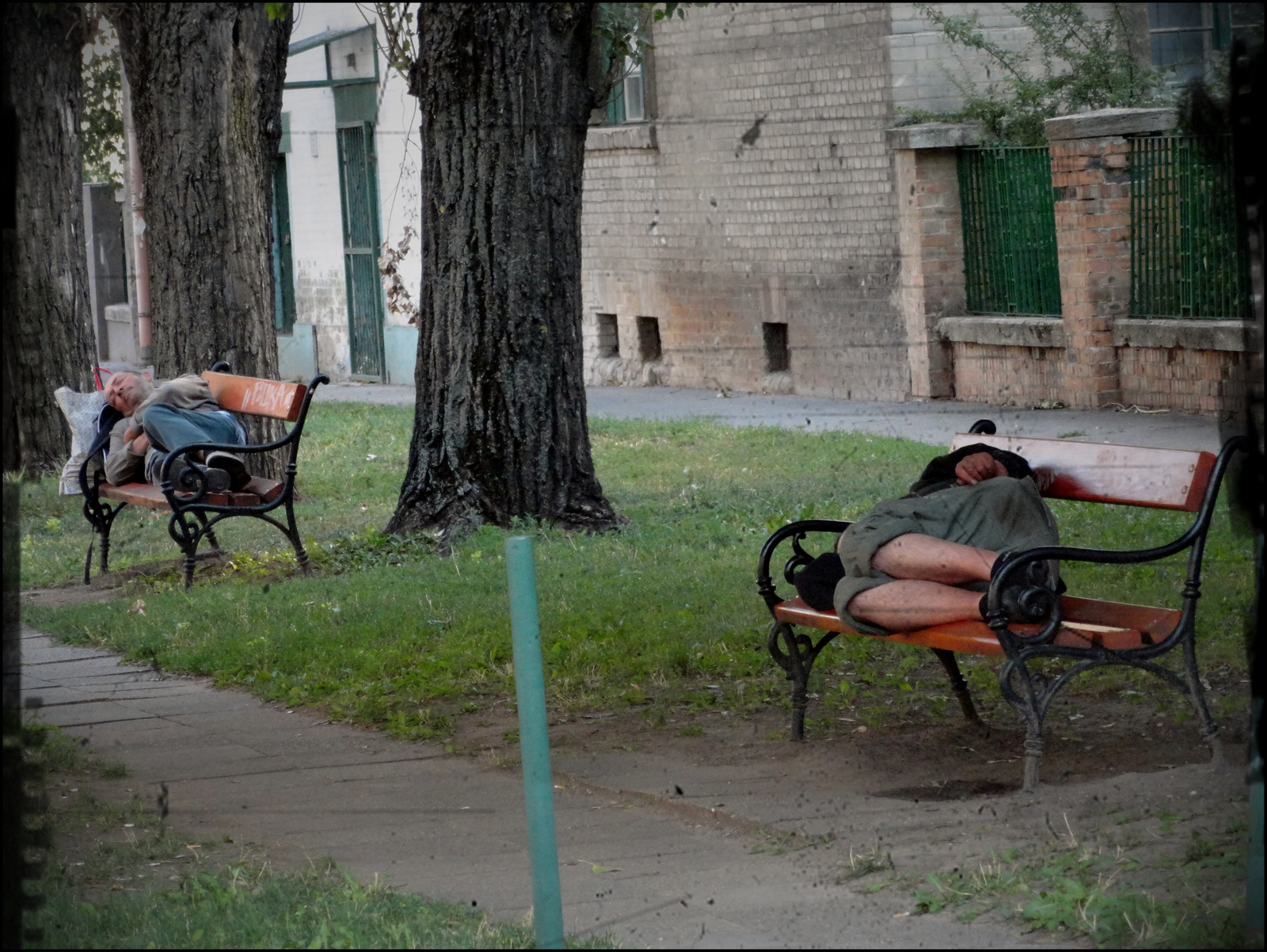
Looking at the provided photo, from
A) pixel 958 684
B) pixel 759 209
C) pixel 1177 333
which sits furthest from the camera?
pixel 759 209

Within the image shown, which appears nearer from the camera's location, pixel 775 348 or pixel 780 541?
pixel 780 541

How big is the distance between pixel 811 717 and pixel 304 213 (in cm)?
1813

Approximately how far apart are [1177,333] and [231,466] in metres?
7.13

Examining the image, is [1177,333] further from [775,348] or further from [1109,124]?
[775,348]

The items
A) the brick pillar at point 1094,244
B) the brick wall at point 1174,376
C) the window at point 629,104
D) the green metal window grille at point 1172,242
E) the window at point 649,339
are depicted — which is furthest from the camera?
the window at point 649,339

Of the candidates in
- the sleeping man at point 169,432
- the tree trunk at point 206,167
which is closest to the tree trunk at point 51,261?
the tree trunk at point 206,167

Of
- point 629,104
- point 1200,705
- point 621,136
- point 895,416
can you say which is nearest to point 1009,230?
point 895,416

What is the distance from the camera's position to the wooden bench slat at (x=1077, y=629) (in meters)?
4.95

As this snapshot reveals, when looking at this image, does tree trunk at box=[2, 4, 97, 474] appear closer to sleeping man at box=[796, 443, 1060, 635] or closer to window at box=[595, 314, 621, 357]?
window at box=[595, 314, 621, 357]

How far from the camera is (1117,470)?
5359 millimetres

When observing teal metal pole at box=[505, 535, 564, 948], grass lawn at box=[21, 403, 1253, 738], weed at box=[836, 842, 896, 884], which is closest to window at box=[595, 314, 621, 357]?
grass lawn at box=[21, 403, 1253, 738]

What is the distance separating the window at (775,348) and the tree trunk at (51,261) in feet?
21.6

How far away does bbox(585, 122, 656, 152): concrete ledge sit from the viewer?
17906mm

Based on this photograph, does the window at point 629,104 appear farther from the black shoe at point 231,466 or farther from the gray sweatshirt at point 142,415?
the black shoe at point 231,466
